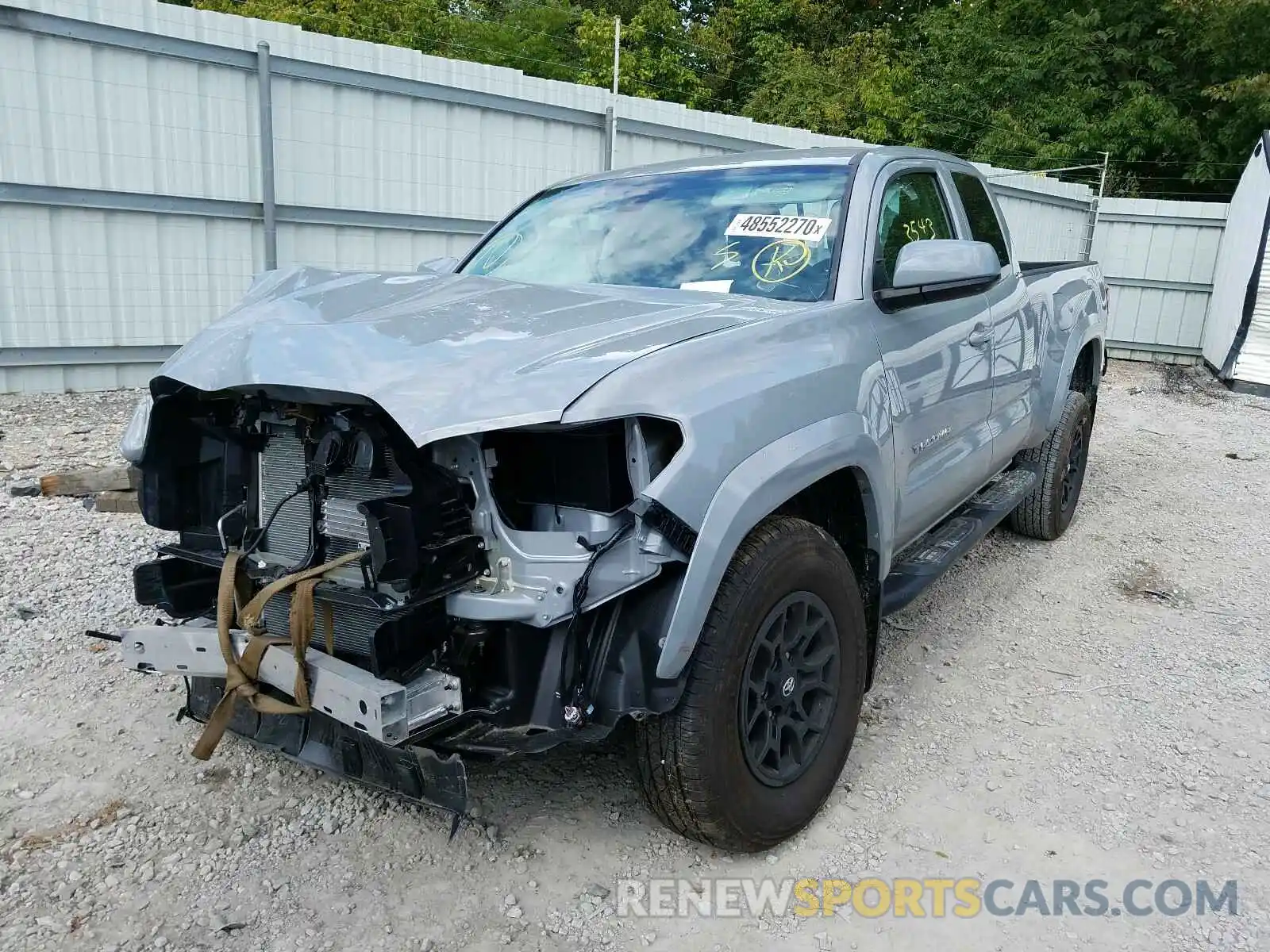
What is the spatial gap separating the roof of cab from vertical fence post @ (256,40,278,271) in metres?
5.36

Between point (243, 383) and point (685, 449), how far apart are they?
1.07 m

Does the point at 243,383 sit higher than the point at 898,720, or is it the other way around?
the point at 243,383

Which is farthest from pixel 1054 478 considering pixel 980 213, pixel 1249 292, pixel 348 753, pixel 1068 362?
pixel 1249 292

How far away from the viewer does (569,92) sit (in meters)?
10.0

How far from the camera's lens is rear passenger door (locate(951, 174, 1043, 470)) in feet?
14.0

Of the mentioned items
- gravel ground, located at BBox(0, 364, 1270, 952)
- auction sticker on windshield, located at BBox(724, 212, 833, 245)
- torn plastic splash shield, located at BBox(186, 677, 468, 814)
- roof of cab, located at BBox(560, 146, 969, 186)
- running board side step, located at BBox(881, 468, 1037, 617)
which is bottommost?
gravel ground, located at BBox(0, 364, 1270, 952)

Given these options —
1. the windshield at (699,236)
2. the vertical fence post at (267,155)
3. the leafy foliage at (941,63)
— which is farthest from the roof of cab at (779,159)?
→ the leafy foliage at (941,63)

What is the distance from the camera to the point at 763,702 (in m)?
2.59

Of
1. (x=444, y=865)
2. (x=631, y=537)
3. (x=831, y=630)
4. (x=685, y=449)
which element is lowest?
(x=444, y=865)

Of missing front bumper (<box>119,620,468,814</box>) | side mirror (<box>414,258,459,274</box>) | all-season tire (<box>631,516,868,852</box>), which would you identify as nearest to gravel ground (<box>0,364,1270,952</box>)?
all-season tire (<box>631,516,868,852</box>)

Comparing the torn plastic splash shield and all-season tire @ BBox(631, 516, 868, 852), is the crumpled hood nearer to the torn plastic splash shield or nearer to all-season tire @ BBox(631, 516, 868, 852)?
all-season tire @ BBox(631, 516, 868, 852)

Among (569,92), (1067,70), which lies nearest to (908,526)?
(569,92)

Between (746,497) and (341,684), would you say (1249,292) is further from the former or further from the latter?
(341,684)

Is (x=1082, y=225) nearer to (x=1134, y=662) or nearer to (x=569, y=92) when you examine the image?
(x=569, y=92)
